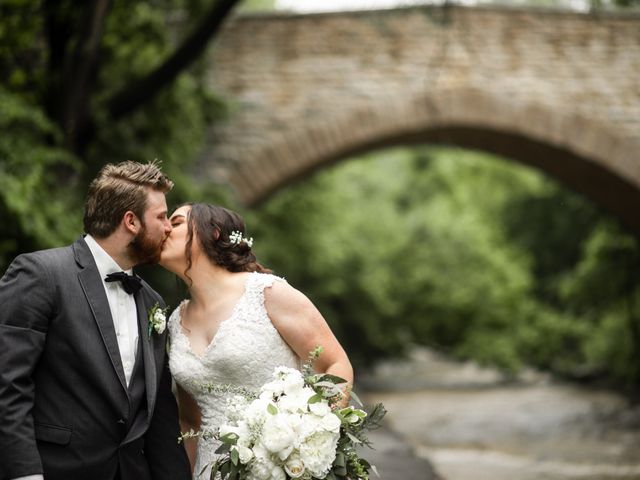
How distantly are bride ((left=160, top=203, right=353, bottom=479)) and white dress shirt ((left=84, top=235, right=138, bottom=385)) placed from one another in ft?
0.78

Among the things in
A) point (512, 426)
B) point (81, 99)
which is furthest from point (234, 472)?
point (512, 426)

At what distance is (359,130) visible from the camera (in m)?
9.63

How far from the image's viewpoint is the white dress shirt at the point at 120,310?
2.73 meters

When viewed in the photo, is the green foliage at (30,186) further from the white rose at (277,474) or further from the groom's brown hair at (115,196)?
the white rose at (277,474)

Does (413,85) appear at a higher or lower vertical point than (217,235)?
higher

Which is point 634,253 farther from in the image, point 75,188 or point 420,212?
point 75,188

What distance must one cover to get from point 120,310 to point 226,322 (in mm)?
382

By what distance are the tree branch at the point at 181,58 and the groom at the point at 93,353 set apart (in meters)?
4.33

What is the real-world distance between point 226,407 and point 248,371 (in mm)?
153

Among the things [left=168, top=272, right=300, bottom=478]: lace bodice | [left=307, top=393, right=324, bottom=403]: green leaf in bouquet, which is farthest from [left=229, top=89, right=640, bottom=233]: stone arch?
[left=307, top=393, right=324, bottom=403]: green leaf in bouquet

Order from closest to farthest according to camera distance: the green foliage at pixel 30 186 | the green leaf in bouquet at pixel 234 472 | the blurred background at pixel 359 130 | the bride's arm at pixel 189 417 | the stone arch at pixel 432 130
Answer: the green leaf in bouquet at pixel 234 472, the bride's arm at pixel 189 417, the green foliage at pixel 30 186, the blurred background at pixel 359 130, the stone arch at pixel 432 130

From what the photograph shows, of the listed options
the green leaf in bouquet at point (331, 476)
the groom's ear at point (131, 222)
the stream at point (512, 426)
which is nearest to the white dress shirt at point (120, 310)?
the groom's ear at point (131, 222)

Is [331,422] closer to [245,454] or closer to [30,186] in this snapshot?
[245,454]

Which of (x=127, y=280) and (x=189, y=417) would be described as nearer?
(x=127, y=280)
